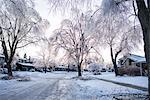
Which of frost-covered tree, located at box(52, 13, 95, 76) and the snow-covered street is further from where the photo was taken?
frost-covered tree, located at box(52, 13, 95, 76)

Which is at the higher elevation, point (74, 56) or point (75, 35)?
point (75, 35)

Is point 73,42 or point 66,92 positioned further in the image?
point 73,42

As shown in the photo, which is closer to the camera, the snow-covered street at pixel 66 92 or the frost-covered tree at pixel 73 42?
the snow-covered street at pixel 66 92

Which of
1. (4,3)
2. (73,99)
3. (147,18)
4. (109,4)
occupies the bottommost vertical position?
(73,99)

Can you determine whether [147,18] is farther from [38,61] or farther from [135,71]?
[38,61]

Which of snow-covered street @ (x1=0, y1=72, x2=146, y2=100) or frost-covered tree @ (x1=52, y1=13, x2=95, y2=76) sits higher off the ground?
frost-covered tree @ (x1=52, y1=13, x2=95, y2=76)

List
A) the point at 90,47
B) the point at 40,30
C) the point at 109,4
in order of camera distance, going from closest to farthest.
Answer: the point at 109,4 → the point at 40,30 → the point at 90,47

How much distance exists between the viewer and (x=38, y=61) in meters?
124

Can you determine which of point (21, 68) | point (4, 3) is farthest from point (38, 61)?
point (4, 3)

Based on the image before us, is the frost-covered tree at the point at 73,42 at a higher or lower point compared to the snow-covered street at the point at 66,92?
higher

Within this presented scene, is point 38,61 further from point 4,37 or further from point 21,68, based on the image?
point 4,37

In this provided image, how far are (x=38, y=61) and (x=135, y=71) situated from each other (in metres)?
79.5

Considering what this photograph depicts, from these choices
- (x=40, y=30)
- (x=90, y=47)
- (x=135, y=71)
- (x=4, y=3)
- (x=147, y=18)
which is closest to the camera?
(x=147, y=18)

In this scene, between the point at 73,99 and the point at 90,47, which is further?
the point at 90,47
